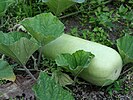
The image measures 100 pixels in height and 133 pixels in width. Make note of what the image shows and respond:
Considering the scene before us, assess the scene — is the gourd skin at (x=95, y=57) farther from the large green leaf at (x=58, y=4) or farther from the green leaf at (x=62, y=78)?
the large green leaf at (x=58, y=4)

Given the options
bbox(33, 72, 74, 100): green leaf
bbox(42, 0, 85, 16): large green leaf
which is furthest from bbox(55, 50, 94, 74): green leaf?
bbox(42, 0, 85, 16): large green leaf

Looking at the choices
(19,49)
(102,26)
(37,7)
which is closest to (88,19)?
(102,26)

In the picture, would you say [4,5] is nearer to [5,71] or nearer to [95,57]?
[5,71]

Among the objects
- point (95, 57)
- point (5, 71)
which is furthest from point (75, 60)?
point (5, 71)

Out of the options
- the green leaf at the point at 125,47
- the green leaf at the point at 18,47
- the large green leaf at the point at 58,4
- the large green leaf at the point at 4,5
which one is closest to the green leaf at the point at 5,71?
the green leaf at the point at 18,47

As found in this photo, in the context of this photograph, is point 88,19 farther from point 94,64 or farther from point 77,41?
point 94,64
